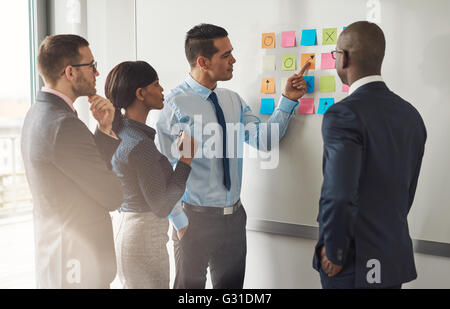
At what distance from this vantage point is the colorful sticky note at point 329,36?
69.6 inches

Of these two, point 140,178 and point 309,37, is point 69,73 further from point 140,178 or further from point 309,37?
point 309,37

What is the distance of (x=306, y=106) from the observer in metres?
1.86

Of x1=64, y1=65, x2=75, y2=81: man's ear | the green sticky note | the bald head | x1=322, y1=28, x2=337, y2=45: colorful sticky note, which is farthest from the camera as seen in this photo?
the green sticky note

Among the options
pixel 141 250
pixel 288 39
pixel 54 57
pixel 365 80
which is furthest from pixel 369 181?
pixel 54 57

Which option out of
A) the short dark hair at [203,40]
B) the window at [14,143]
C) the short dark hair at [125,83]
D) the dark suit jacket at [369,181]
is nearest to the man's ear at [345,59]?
the dark suit jacket at [369,181]

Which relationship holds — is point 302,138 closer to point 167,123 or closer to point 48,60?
point 167,123

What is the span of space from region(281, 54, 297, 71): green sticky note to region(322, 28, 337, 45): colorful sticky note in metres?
0.15

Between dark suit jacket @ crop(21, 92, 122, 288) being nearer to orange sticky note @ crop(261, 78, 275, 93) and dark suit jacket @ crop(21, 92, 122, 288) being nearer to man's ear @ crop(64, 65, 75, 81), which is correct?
man's ear @ crop(64, 65, 75, 81)

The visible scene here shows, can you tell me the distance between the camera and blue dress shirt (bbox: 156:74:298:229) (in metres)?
1.90

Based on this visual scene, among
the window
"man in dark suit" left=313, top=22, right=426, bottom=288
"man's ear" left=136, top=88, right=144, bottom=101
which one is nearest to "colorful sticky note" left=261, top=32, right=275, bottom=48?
"man in dark suit" left=313, top=22, right=426, bottom=288

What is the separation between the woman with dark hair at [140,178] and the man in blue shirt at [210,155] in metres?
0.17

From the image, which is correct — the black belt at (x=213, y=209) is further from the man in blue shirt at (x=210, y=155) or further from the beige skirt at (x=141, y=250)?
the beige skirt at (x=141, y=250)

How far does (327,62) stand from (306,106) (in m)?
0.21
